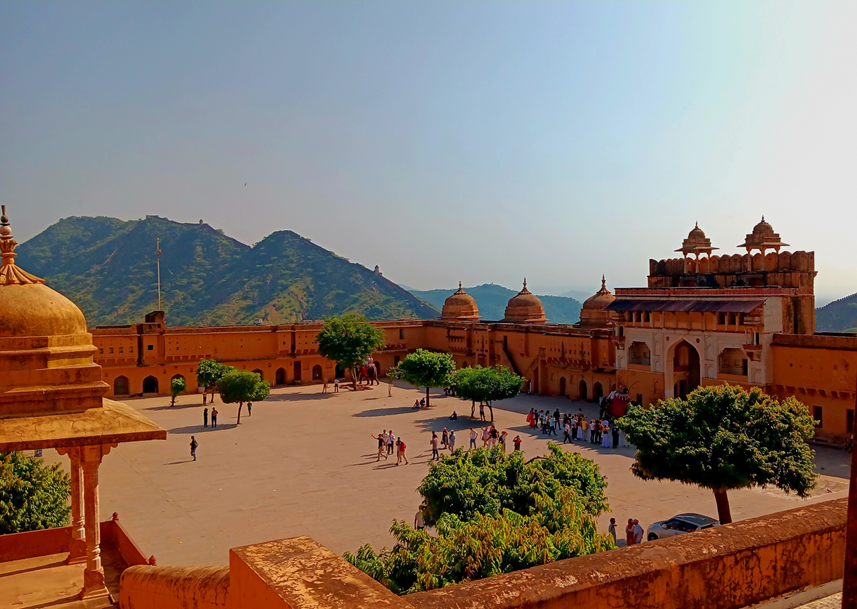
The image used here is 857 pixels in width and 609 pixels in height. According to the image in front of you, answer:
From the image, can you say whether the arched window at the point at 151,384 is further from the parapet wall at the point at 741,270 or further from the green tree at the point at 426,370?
the parapet wall at the point at 741,270

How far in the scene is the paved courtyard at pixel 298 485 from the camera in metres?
14.5

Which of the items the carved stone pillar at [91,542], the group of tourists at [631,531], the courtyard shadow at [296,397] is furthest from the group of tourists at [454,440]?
the carved stone pillar at [91,542]

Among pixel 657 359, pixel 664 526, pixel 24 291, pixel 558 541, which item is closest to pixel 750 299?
pixel 657 359

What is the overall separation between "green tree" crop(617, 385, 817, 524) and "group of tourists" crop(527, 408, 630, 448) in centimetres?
744

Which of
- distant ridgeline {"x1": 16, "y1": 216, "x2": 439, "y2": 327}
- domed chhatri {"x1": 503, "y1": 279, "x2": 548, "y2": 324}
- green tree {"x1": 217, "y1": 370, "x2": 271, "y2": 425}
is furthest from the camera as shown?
distant ridgeline {"x1": 16, "y1": 216, "x2": 439, "y2": 327}

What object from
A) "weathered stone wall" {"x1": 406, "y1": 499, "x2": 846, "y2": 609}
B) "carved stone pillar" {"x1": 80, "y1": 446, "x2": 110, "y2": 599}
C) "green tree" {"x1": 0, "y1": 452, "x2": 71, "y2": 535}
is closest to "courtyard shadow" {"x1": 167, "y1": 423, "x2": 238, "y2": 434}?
"green tree" {"x1": 0, "y1": 452, "x2": 71, "y2": 535}

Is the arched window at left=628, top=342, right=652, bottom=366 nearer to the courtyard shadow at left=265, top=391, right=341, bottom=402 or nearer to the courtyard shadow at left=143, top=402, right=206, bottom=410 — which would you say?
the courtyard shadow at left=265, top=391, right=341, bottom=402

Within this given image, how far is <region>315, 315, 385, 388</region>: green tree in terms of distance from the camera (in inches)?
1432

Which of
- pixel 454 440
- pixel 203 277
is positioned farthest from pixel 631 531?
pixel 203 277

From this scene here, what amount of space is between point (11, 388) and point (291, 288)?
10127 cm

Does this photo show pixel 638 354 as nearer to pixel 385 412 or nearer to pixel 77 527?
pixel 385 412

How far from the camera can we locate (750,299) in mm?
24000

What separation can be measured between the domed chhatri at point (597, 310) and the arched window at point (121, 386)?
77.0ft

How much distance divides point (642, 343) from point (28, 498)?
920 inches
